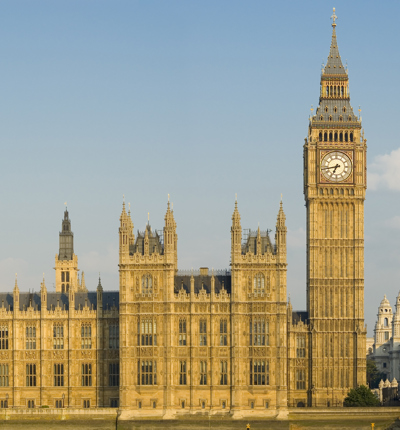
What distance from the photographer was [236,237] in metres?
142

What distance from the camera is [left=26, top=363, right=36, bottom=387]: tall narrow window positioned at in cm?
14675

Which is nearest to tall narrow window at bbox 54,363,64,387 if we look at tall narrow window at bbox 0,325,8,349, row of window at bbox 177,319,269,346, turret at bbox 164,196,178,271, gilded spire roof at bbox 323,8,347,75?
tall narrow window at bbox 0,325,8,349

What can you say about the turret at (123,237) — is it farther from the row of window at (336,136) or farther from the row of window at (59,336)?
the row of window at (336,136)

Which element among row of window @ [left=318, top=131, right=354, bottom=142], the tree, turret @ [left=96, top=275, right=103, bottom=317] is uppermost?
row of window @ [left=318, top=131, right=354, bottom=142]

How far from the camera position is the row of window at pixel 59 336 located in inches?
5782

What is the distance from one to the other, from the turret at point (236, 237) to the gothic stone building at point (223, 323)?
0.60 feet

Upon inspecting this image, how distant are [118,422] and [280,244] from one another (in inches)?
1115

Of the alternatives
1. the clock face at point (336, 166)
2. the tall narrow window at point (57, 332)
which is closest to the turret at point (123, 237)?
the tall narrow window at point (57, 332)

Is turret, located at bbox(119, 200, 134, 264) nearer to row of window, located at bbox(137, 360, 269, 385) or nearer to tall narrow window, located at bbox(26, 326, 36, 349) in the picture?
row of window, located at bbox(137, 360, 269, 385)

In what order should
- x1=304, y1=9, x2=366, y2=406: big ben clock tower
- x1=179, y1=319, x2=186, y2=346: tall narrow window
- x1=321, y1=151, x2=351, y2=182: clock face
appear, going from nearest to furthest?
1. x1=179, y1=319, x2=186, y2=346: tall narrow window
2. x1=304, y1=9, x2=366, y2=406: big ben clock tower
3. x1=321, y1=151, x2=351, y2=182: clock face

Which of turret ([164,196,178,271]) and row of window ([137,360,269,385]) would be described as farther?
turret ([164,196,178,271])

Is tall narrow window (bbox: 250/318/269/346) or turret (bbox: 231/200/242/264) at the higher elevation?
turret (bbox: 231/200/242/264)

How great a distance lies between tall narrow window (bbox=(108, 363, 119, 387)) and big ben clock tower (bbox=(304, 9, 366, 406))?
2435 cm

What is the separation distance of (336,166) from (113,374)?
127 feet
